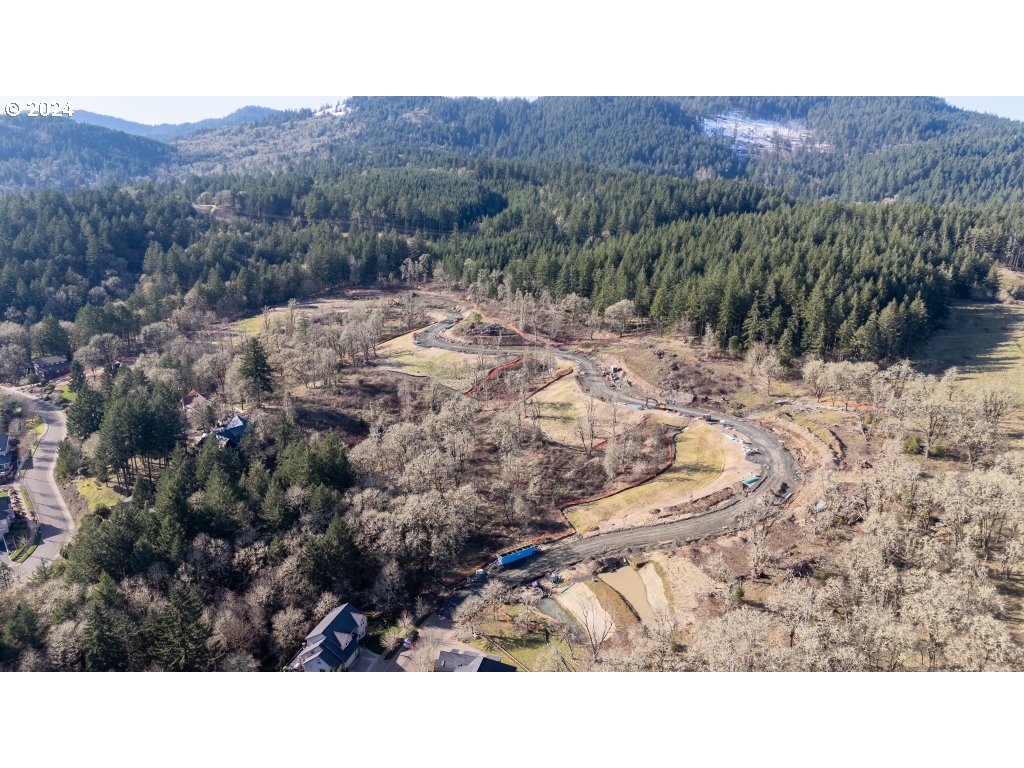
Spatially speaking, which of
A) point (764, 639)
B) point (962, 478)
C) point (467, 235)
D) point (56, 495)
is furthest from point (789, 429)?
point (467, 235)

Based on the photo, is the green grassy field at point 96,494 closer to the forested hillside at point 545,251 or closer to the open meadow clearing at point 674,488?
the forested hillside at point 545,251

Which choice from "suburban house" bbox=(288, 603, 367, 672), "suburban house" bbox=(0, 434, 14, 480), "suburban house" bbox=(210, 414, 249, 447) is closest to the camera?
"suburban house" bbox=(288, 603, 367, 672)

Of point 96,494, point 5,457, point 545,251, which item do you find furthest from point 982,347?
point 5,457

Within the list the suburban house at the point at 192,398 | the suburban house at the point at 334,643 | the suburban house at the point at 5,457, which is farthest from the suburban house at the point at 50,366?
the suburban house at the point at 334,643

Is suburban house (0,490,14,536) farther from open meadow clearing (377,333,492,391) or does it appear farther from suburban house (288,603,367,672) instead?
open meadow clearing (377,333,492,391)

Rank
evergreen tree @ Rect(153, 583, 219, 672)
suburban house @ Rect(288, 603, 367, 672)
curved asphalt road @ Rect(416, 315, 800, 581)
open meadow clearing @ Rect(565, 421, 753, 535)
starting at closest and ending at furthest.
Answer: evergreen tree @ Rect(153, 583, 219, 672), suburban house @ Rect(288, 603, 367, 672), curved asphalt road @ Rect(416, 315, 800, 581), open meadow clearing @ Rect(565, 421, 753, 535)

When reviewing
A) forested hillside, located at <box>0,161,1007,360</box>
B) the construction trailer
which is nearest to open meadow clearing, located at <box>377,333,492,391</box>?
forested hillside, located at <box>0,161,1007,360</box>

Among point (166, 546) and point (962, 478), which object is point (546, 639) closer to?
point (166, 546)

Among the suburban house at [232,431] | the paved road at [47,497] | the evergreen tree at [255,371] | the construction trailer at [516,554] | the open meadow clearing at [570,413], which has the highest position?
the evergreen tree at [255,371]
